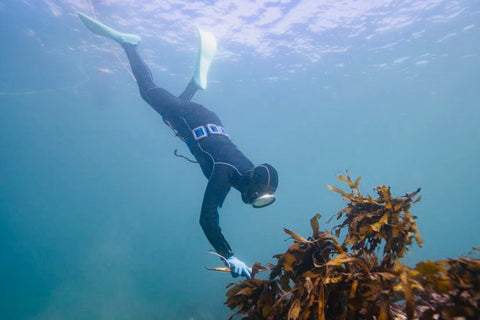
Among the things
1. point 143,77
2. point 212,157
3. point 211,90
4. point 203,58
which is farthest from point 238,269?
point 211,90

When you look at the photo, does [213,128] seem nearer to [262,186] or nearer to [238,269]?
[262,186]

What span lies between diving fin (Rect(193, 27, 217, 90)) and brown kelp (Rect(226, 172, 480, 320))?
22.9 ft

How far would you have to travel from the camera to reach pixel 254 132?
5100 cm

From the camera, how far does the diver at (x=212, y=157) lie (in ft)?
13.2

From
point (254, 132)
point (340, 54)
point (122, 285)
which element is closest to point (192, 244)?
point (254, 132)

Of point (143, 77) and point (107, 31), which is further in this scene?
point (107, 31)

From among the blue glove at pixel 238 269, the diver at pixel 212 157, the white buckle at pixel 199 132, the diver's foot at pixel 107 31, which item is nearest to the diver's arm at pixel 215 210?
the diver at pixel 212 157

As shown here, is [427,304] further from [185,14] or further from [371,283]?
[185,14]

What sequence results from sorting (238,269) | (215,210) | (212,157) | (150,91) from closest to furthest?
(238,269), (215,210), (212,157), (150,91)

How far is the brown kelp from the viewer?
1.59 meters

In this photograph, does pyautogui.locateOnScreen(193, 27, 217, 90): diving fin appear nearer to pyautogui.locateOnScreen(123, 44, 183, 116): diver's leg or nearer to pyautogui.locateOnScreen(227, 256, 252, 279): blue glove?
pyautogui.locateOnScreen(123, 44, 183, 116): diver's leg

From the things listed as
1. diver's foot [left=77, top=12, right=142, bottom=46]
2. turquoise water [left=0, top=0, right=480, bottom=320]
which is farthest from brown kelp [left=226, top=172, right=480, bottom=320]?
diver's foot [left=77, top=12, right=142, bottom=46]

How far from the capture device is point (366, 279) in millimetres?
2008

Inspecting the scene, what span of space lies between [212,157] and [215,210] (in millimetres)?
1234
